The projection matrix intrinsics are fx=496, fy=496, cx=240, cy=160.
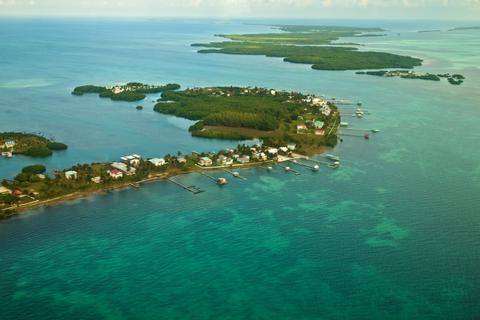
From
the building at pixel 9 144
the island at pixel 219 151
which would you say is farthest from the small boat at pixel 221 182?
the building at pixel 9 144

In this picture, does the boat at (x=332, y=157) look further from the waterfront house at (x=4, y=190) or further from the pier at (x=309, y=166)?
the waterfront house at (x=4, y=190)

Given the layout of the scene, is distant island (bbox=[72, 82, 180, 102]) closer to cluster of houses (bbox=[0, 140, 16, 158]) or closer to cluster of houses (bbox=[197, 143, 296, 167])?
cluster of houses (bbox=[0, 140, 16, 158])

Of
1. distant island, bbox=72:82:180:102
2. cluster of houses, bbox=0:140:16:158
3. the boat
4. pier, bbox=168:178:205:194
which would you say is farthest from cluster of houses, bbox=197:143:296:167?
distant island, bbox=72:82:180:102

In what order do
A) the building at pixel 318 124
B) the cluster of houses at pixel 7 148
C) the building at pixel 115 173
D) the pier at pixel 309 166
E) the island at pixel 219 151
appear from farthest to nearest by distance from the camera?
the building at pixel 318 124
the cluster of houses at pixel 7 148
the pier at pixel 309 166
the building at pixel 115 173
the island at pixel 219 151

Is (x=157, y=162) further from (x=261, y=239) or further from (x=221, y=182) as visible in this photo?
(x=261, y=239)

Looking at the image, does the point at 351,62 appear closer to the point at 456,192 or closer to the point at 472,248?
the point at 456,192

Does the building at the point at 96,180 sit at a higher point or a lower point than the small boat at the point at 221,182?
higher
